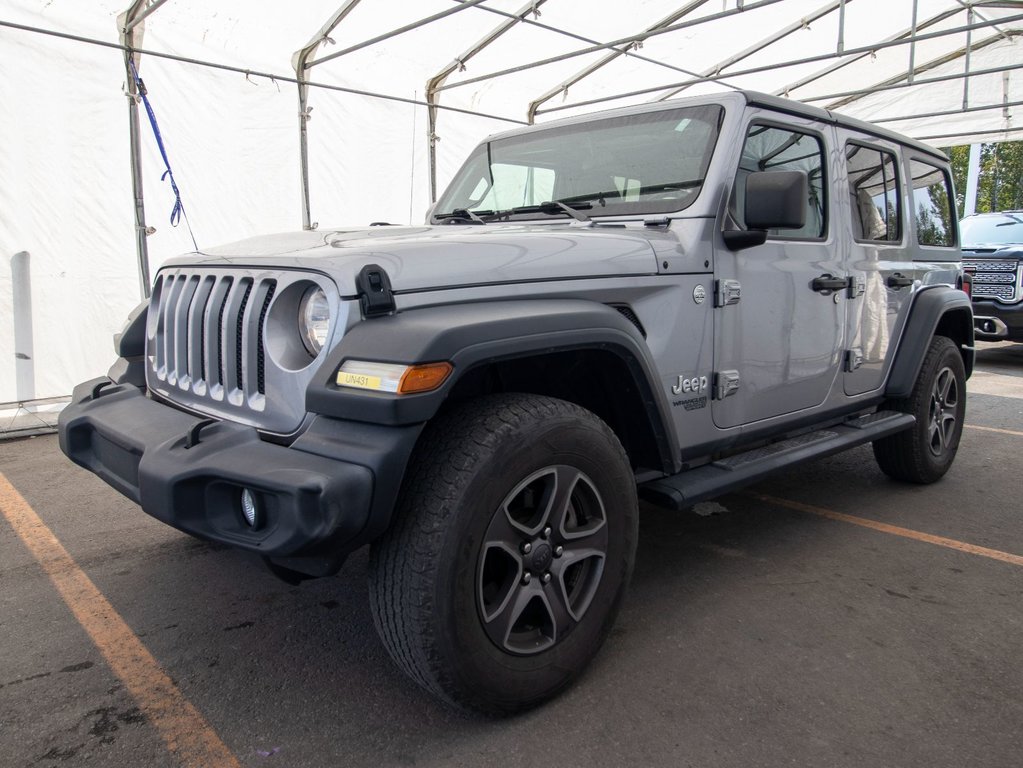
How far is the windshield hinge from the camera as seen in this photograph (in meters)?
1.98

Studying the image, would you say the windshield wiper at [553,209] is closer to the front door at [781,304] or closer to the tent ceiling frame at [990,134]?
the front door at [781,304]

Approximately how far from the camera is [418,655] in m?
1.96

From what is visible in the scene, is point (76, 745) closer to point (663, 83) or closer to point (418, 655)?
point (418, 655)

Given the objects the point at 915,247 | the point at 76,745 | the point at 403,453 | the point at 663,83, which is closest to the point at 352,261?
the point at 403,453

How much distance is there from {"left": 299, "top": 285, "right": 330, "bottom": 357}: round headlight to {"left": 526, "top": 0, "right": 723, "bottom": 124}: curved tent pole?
7.98 metres

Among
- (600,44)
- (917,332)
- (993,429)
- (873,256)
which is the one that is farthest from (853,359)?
(600,44)

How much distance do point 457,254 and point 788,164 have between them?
1.86m

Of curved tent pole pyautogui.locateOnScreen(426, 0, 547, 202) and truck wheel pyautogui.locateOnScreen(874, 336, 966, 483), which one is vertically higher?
curved tent pole pyautogui.locateOnScreen(426, 0, 547, 202)

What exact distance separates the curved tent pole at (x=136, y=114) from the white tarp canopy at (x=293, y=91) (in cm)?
2

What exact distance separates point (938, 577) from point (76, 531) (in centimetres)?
395

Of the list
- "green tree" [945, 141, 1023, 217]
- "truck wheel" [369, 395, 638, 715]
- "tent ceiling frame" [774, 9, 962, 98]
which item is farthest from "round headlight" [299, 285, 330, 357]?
"green tree" [945, 141, 1023, 217]

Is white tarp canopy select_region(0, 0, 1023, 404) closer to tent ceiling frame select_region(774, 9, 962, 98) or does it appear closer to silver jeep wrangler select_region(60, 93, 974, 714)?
tent ceiling frame select_region(774, 9, 962, 98)

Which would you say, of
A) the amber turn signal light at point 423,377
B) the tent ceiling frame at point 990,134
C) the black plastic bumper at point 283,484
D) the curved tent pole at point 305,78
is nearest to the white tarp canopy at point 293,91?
the curved tent pole at point 305,78

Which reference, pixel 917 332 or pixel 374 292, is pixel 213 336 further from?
pixel 917 332
